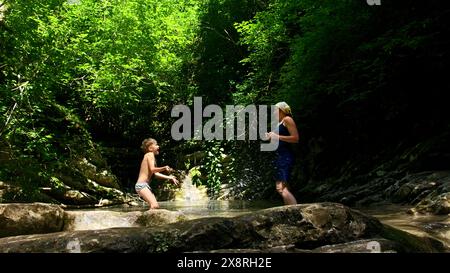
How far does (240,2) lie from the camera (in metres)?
24.9

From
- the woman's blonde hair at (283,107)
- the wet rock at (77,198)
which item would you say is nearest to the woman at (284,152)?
the woman's blonde hair at (283,107)

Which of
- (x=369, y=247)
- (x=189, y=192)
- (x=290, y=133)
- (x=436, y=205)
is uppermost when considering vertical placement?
(x=290, y=133)

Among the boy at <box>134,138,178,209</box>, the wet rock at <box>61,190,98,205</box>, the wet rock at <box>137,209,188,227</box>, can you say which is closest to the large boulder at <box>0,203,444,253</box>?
the wet rock at <box>137,209,188,227</box>

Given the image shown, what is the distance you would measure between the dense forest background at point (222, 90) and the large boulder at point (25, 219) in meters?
5.85

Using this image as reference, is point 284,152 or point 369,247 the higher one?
point 284,152

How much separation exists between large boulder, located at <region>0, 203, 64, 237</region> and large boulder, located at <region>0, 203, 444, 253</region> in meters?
1.79

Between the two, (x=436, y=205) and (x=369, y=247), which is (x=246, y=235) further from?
(x=436, y=205)

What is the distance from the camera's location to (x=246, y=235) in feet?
14.8

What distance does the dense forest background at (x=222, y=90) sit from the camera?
11.1m

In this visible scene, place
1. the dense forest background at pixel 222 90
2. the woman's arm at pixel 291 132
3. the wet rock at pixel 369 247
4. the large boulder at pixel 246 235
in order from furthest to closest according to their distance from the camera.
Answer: the dense forest background at pixel 222 90, the woman's arm at pixel 291 132, the large boulder at pixel 246 235, the wet rock at pixel 369 247

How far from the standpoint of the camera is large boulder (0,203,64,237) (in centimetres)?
617

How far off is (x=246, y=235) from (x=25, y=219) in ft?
12.0

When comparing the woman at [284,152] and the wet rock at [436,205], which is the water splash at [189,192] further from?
the woman at [284,152]

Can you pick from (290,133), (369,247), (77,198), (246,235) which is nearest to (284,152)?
(290,133)
